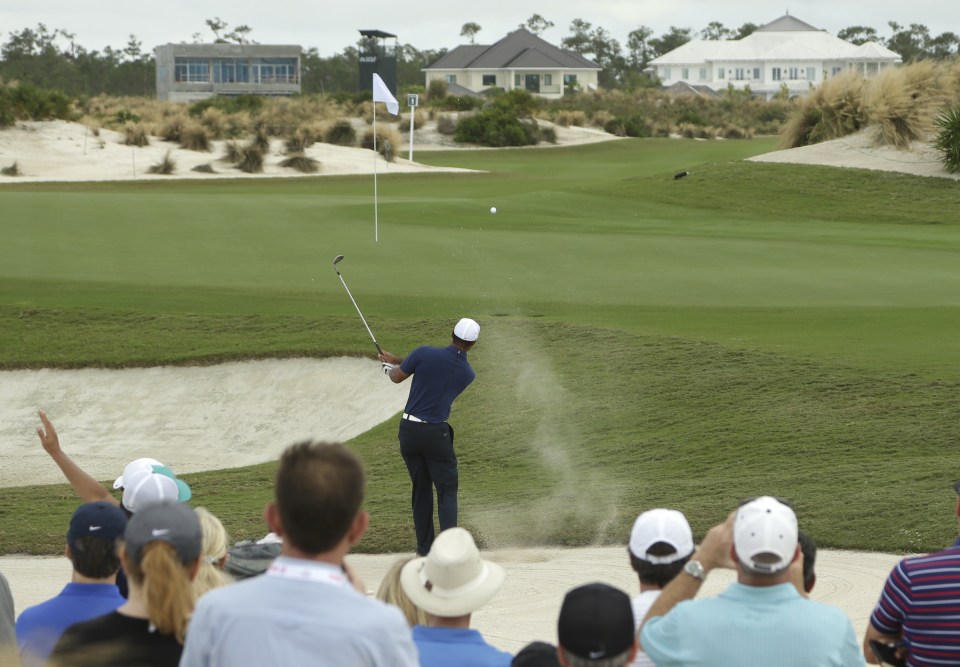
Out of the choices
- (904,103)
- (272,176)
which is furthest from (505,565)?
(272,176)

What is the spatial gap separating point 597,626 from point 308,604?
2.69 feet

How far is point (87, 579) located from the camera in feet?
15.4

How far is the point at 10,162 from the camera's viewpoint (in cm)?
5066

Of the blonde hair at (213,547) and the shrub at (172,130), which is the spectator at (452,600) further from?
the shrub at (172,130)

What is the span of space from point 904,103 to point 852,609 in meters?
31.1

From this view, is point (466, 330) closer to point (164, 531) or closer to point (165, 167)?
point (164, 531)

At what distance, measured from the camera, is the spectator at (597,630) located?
145 inches

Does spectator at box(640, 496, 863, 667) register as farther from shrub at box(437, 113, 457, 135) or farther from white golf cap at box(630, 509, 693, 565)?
shrub at box(437, 113, 457, 135)

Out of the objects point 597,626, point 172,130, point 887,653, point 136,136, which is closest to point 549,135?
point 172,130

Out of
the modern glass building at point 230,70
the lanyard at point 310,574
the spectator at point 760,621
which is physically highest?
the modern glass building at point 230,70

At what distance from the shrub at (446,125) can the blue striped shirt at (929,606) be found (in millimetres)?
66237

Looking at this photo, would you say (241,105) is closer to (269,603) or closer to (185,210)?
(185,210)

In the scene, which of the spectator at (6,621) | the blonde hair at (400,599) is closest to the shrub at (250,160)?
the spectator at (6,621)

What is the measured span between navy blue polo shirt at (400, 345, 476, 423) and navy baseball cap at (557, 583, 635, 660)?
6291 millimetres
